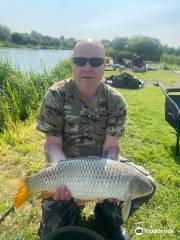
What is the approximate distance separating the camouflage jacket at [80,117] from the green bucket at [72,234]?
2.27ft

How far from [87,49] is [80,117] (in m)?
0.43

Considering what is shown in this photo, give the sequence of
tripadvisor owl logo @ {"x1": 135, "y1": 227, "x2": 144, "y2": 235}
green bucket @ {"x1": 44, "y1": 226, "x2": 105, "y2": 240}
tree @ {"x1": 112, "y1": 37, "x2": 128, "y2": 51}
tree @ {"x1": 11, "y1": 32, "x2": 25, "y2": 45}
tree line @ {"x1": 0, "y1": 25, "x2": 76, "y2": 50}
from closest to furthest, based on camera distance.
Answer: green bucket @ {"x1": 44, "y1": 226, "x2": 105, "y2": 240}, tripadvisor owl logo @ {"x1": 135, "y1": 227, "x2": 144, "y2": 235}, tree @ {"x1": 112, "y1": 37, "x2": 128, "y2": 51}, tree line @ {"x1": 0, "y1": 25, "x2": 76, "y2": 50}, tree @ {"x1": 11, "y1": 32, "x2": 25, "y2": 45}

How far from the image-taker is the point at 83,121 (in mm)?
2477

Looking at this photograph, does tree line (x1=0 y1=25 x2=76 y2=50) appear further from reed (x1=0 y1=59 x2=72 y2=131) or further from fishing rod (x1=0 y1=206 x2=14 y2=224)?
fishing rod (x1=0 y1=206 x2=14 y2=224)

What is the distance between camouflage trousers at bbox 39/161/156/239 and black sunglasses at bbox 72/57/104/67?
823 mm

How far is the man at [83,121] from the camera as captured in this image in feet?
7.59

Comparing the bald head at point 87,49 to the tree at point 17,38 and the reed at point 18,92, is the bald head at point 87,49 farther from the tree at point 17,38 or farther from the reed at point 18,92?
the tree at point 17,38

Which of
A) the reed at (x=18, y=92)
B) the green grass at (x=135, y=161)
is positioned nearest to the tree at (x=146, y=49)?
the reed at (x=18, y=92)

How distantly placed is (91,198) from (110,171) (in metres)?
0.17

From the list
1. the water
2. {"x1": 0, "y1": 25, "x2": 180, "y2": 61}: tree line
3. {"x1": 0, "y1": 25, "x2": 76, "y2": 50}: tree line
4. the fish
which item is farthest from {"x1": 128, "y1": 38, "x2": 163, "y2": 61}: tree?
the fish

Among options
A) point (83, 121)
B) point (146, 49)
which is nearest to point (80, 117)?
point (83, 121)

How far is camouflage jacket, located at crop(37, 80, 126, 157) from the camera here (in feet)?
7.91

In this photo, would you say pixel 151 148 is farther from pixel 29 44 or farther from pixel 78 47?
pixel 29 44

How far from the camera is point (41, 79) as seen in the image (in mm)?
6824
